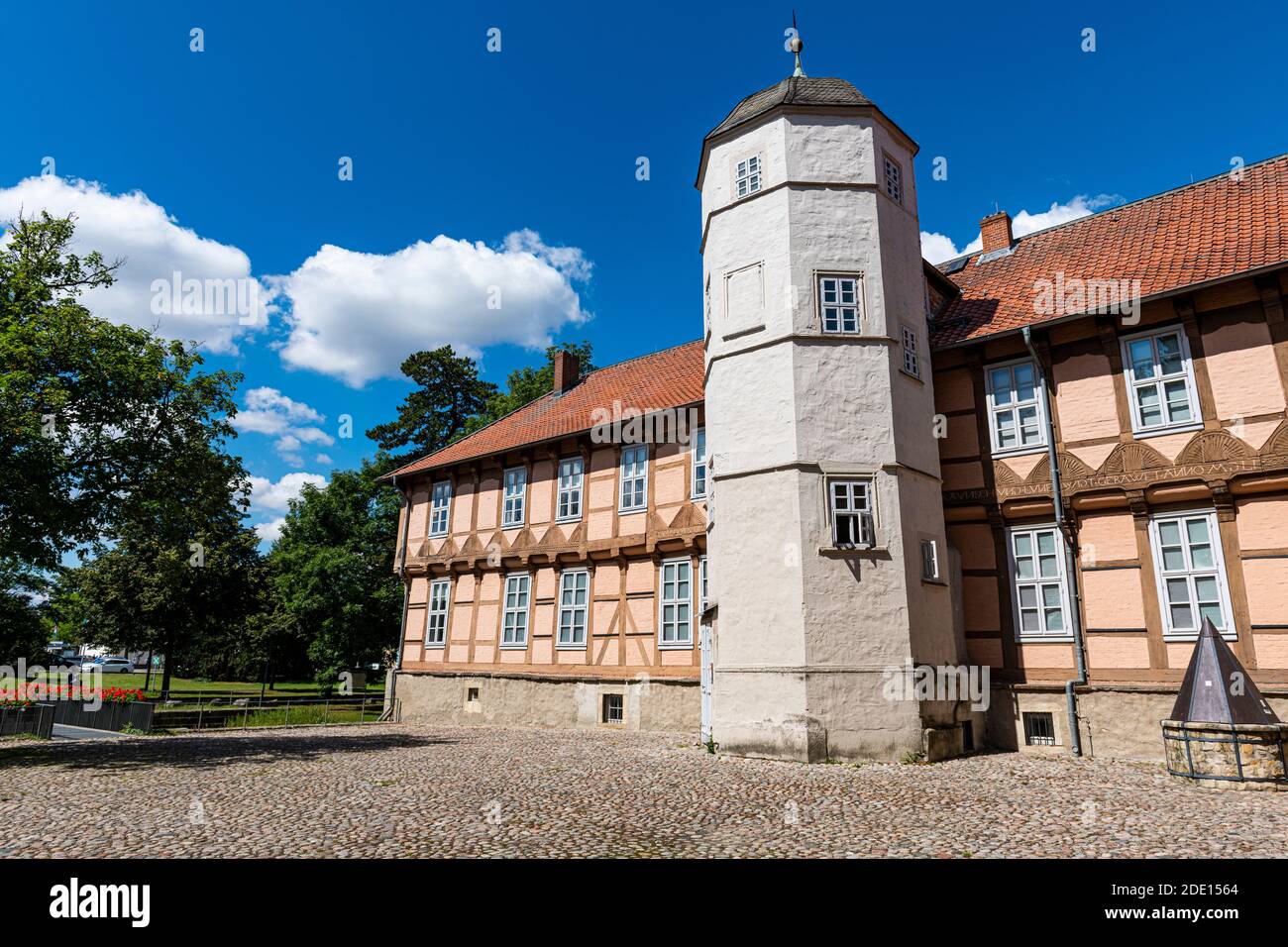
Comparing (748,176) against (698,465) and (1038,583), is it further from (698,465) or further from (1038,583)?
(1038,583)

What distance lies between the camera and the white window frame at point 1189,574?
1130cm

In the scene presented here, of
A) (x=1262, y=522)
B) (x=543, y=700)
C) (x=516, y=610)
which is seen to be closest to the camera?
(x=1262, y=522)

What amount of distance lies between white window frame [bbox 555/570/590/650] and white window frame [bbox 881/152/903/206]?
10.6m

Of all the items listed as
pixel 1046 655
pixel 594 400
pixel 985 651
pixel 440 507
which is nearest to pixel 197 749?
pixel 440 507

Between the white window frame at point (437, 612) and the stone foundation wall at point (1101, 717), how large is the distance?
1431 centimetres

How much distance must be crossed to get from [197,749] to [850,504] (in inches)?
477

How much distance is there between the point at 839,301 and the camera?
13414mm

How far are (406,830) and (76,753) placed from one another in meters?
9.77

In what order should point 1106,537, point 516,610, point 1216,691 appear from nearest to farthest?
point 1216,691 → point 1106,537 → point 516,610

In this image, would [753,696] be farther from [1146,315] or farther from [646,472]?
[1146,315]

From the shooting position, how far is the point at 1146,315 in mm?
12508

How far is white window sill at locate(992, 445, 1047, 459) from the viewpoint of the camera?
43.2 ft
